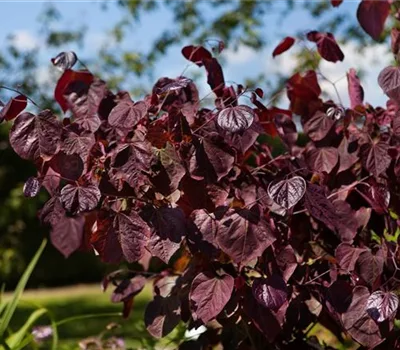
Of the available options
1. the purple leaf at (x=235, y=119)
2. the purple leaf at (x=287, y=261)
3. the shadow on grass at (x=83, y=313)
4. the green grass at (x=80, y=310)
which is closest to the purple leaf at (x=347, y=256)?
the purple leaf at (x=287, y=261)

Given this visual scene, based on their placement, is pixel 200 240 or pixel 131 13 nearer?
pixel 200 240

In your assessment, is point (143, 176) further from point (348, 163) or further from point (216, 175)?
point (348, 163)

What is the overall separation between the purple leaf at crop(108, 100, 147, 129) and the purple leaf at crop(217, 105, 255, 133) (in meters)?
0.24

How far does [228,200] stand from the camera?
202cm

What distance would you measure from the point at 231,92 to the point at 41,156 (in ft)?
2.01

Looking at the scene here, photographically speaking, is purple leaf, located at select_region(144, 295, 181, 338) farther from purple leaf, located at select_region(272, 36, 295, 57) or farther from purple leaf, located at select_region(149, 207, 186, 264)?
purple leaf, located at select_region(272, 36, 295, 57)

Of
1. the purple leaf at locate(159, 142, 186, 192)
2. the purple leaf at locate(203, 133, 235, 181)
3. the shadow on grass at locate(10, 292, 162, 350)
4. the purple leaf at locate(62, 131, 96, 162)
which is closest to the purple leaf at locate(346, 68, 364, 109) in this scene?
the purple leaf at locate(203, 133, 235, 181)

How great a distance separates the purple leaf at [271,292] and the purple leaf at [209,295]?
6 cm

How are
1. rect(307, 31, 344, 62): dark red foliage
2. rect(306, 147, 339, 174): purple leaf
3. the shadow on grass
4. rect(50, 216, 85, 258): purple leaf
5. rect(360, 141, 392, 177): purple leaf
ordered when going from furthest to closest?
the shadow on grass < rect(307, 31, 344, 62): dark red foliage < rect(50, 216, 85, 258): purple leaf < rect(306, 147, 339, 174): purple leaf < rect(360, 141, 392, 177): purple leaf

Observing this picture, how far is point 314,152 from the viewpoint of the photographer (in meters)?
2.19

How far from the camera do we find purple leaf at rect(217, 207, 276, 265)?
5.78 ft

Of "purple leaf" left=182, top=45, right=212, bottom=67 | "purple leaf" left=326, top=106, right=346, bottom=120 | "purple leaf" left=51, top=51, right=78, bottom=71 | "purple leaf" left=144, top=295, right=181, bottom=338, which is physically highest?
"purple leaf" left=51, top=51, right=78, bottom=71

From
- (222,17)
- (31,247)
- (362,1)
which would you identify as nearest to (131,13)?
(222,17)

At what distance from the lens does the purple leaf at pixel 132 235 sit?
175cm
